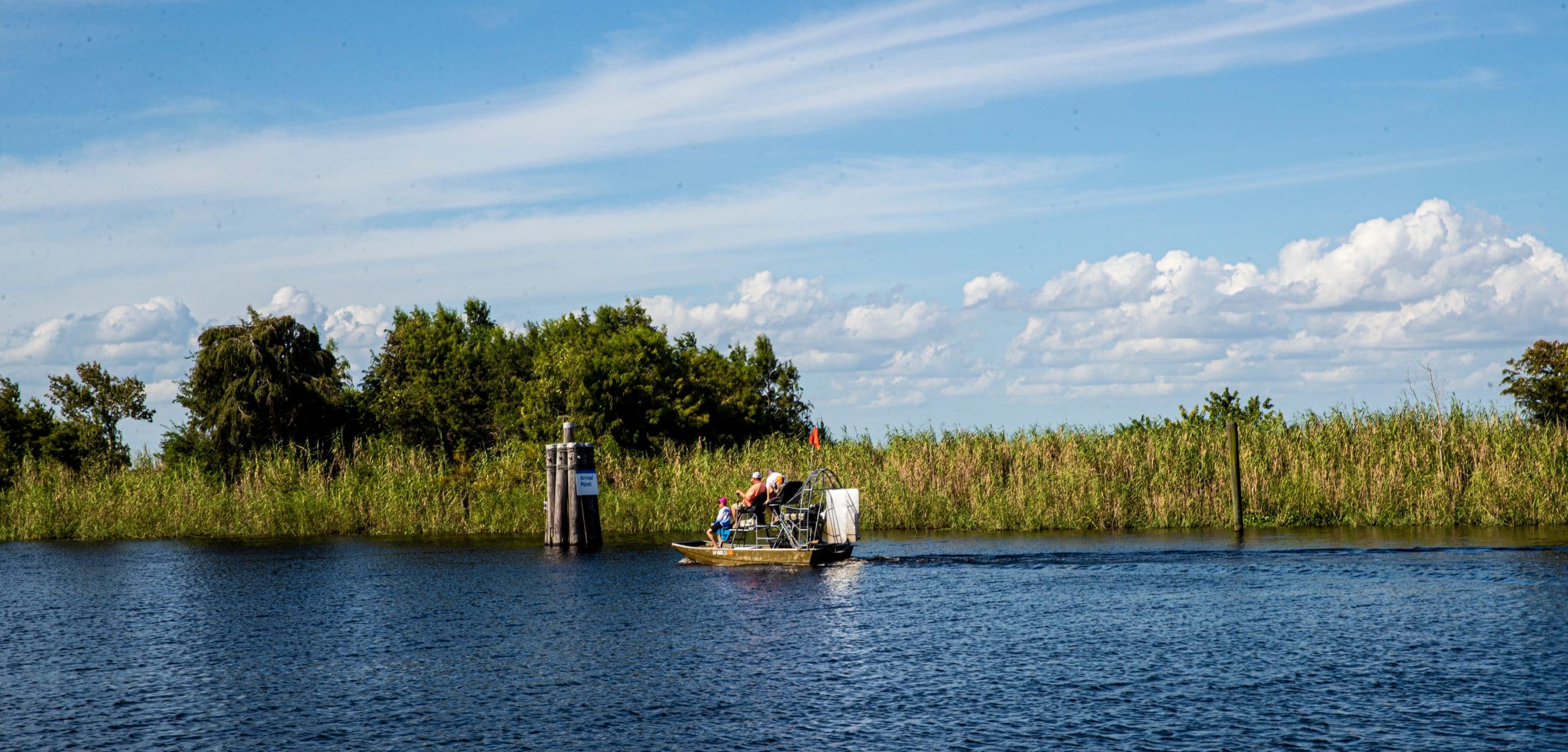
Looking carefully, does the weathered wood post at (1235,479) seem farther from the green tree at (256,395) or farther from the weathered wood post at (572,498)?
the green tree at (256,395)

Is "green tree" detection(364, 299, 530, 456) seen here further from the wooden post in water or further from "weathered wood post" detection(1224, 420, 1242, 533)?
"weathered wood post" detection(1224, 420, 1242, 533)

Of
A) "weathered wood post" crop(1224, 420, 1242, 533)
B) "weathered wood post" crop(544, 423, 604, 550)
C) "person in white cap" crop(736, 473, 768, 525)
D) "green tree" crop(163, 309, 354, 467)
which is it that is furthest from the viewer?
"green tree" crop(163, 309, 354, 467)

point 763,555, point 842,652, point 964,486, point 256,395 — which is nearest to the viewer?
point 842,652

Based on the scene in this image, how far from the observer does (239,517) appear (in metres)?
45.0

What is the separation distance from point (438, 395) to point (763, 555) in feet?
→ 139

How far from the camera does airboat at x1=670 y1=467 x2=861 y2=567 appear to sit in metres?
29.1

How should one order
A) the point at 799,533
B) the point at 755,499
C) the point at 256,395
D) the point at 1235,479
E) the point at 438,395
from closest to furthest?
the point at 799,533 → the point at 755,499 → the point at 1235,479 → the point at 256,395 → the point at 438,395

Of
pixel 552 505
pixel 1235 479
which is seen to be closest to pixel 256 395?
pixel 552 505

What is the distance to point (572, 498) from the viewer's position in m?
35.1

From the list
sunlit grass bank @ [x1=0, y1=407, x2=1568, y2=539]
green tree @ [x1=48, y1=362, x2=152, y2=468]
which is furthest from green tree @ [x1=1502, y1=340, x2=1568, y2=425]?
green tree @ [x1=48, y1=362, x2=152, y2=468]

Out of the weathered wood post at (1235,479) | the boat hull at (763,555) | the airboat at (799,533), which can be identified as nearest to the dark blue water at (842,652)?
the boat hull at (763,555)

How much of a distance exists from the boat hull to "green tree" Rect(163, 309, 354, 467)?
29.4 m

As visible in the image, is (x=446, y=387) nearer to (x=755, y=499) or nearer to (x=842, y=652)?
(x=755, y=499)

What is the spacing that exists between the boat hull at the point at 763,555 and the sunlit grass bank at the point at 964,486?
9.51 m
